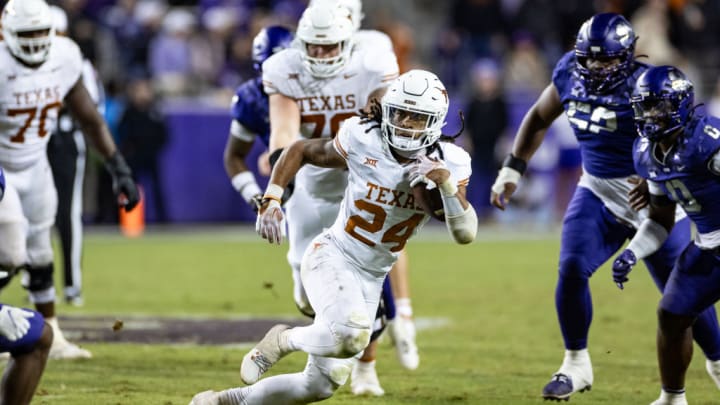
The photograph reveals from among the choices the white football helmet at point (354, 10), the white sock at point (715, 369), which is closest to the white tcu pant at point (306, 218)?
the white football helmet at point (354, 10)

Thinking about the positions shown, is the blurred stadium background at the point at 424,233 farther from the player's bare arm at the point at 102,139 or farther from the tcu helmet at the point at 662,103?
the tcu helmet at the point at 662,103

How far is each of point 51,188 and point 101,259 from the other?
5.90 meters

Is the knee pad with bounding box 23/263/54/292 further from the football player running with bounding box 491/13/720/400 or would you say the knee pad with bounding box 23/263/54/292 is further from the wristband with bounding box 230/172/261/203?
the football player running with bounding box 491/13/720/400

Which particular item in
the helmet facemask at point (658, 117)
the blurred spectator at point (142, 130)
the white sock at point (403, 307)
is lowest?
the blurred spectator at point (142, 130)

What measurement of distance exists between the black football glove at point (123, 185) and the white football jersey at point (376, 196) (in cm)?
229

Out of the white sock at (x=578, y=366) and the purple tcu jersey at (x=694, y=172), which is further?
the white sock at (x=578, y=366)

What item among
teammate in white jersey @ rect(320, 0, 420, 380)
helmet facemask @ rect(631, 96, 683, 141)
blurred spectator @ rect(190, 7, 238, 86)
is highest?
helmet facemask @ rect(631, 96, 683, 141)

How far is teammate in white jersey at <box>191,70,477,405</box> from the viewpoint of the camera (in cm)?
530

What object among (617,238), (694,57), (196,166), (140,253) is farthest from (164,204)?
(617,238)

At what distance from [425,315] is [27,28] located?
4015mm

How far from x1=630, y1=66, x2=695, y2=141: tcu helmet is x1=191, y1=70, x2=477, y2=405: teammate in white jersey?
2.94 ft

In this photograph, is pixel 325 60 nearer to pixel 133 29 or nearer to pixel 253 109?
pixel 253 109

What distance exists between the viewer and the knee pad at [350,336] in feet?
17.3

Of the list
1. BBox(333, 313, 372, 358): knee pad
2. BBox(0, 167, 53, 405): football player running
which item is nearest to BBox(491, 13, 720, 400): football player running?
BBox(333, 313, 372, 358): knee pad
